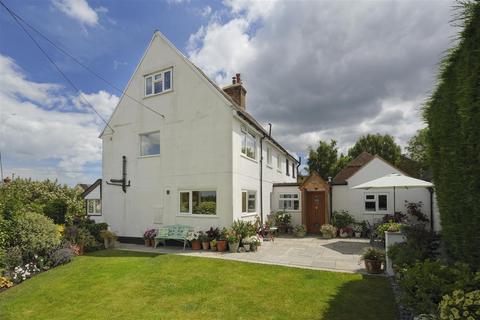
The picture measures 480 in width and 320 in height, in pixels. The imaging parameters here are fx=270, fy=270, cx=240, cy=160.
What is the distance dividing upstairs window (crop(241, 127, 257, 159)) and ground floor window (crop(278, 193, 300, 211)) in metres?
4.39

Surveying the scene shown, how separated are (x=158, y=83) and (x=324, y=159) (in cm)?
2750

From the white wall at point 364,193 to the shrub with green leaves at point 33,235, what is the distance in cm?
1514

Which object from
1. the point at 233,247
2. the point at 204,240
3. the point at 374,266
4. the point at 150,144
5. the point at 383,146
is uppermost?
the point at 383,146

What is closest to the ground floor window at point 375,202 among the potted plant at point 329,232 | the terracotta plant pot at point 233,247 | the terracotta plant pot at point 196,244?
the potted plant at point 329,232

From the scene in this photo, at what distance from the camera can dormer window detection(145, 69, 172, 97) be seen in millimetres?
14867

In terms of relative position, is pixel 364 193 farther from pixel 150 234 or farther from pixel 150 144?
pixel 150 144

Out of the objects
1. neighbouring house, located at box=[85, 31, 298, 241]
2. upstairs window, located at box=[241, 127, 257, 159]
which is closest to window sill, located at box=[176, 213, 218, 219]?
neighbouring house, located at box=[85, 31, 298, 241]

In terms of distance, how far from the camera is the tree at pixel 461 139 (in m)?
3.84

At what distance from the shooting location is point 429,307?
3727 millimetres

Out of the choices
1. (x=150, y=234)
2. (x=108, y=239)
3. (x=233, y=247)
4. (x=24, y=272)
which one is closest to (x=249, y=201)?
(x=233, y=247)

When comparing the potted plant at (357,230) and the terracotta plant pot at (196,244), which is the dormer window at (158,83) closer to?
the terracotta plant pot at (196,244)

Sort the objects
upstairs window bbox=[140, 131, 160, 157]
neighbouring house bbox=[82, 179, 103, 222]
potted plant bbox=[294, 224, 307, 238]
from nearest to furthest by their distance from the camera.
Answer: upstairs window bbox=[140, 131, 160, 157], potted plant bbox=[294, 224, 307, 238], neighbouring house bbox=[82, 179, 103, 222]

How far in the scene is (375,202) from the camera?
1673 centimetres

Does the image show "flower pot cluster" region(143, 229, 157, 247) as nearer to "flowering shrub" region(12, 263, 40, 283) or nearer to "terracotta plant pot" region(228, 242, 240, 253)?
"terracotta plant pot" region(228, 242, 240, 253)
